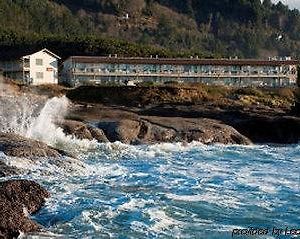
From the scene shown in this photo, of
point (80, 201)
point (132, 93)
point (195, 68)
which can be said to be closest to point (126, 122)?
point (80, 201)

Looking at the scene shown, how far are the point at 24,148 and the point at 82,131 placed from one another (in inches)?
505

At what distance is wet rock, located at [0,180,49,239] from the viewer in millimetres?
16812

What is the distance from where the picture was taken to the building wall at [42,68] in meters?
98.4

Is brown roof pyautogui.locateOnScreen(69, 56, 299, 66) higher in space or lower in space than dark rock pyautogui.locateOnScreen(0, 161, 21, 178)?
higher

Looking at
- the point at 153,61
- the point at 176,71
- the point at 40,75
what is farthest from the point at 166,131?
the point at 40,75

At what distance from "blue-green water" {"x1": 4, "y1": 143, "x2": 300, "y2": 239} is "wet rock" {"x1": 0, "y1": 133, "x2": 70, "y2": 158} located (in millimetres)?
1022

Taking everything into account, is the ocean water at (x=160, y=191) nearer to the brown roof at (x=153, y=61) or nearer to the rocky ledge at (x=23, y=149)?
the rocky ledge at (x=23, y=149)

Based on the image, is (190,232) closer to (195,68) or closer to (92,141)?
(92,141)

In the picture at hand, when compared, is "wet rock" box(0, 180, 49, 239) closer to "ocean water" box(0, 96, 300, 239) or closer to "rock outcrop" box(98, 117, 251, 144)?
"ocean water" box(0, 96, 300, 239)

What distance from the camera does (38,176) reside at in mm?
24797

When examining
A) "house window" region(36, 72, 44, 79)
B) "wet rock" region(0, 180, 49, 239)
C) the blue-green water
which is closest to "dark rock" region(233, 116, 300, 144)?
the blue-green water

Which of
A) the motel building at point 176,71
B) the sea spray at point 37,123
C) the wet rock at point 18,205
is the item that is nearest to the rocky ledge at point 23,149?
the wet rock at point 18,205

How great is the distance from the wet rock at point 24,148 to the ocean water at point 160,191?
0.60m

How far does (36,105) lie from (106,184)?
2267 centimetres
